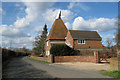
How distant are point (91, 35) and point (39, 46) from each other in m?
23.4

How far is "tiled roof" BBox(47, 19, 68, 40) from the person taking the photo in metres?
38.6

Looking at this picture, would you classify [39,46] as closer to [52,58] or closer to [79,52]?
[79,52]

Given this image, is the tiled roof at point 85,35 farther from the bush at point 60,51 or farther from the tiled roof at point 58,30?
the bush at point 60,51

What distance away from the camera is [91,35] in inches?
1355

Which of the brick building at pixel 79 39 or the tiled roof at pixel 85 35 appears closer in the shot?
the brick building at pixel 79 39

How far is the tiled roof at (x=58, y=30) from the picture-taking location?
3862cm

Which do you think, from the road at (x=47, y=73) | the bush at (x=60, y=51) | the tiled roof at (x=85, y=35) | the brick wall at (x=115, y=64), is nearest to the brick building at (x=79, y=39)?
the tiled roof at (x=85, y=35)

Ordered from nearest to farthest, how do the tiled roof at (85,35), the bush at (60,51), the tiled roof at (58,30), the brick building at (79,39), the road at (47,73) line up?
the road at (47,73) → the bush at (60,51) → the brick building at (79,39) → the tiled roof at (85,35) → the tiled roof at (58,30)

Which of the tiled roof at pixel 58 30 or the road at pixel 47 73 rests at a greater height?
the tiled roof at pixel 58 30

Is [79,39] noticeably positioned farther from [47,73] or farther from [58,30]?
[47,73]

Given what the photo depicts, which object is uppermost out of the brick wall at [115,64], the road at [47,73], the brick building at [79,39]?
the brick building at [79,39]

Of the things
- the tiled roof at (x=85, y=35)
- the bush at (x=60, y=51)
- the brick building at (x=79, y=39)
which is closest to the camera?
the bush at (x=60, y=51)

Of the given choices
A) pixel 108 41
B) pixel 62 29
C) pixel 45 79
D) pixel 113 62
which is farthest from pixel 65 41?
pixel 45 79

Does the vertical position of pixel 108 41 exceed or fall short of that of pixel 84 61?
it exceeds it
